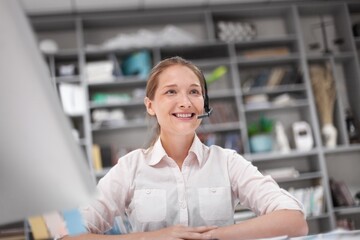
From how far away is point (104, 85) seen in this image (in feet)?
9.37

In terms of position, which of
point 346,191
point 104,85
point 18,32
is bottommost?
point 346,191

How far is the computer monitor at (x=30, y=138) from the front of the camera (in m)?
0.32

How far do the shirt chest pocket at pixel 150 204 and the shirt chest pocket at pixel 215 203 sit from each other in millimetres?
91

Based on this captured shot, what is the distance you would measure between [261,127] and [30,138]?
8.67 ft

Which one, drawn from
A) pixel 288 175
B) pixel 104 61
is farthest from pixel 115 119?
pixel 288 175

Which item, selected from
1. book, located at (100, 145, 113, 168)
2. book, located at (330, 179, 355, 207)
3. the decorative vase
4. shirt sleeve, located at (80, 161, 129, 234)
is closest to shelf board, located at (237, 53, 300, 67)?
the decorative vase

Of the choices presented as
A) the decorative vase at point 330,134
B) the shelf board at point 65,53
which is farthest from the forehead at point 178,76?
the decorative vase at point 330,134

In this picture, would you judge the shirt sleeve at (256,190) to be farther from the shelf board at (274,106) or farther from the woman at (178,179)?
the shelf board at (274,106)

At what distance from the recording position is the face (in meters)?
0.86

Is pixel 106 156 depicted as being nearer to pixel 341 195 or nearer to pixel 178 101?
pixel 341 195

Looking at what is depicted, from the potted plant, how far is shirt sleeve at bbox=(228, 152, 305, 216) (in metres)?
1.87

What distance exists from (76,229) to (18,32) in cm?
45

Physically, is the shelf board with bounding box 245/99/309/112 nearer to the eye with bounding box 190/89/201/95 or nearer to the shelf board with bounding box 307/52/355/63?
the shelf board with bounding box 307/52/355/63

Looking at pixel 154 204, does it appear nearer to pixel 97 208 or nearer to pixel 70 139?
pixel 97 208
